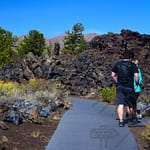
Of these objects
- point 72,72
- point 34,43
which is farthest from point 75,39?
point 72,72

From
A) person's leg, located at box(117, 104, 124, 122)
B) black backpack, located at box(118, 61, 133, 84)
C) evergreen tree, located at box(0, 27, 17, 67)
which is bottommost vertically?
person's leg, located at box(117, 104, 124, 122)

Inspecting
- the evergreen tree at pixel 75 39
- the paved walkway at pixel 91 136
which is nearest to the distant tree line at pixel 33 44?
the evergreen tree at pixel 75 39

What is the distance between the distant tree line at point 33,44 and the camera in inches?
1736

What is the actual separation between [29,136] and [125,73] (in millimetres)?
3149

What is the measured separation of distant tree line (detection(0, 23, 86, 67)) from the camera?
4410 cm

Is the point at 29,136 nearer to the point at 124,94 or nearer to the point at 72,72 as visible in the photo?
the point at 124,94

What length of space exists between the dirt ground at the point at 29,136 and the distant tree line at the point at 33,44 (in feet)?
94.4


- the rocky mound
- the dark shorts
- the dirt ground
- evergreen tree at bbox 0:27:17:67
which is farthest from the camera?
evergreen tree at bbox 0:27:17:67

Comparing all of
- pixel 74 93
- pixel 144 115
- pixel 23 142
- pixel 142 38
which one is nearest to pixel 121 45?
pixel 142 38

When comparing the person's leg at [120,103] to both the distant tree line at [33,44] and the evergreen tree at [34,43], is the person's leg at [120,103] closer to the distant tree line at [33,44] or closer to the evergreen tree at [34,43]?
the distant tree line at [33,44]

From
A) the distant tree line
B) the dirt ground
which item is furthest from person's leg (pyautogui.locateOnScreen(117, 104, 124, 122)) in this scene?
the distant tree line

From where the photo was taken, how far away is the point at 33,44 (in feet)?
167

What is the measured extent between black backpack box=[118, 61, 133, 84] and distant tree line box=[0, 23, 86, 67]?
93.3ft

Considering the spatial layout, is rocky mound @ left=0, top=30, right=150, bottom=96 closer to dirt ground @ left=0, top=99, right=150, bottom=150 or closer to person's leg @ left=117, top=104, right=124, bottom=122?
person's leg @ left=117, top=104, right=124, bottom=122
